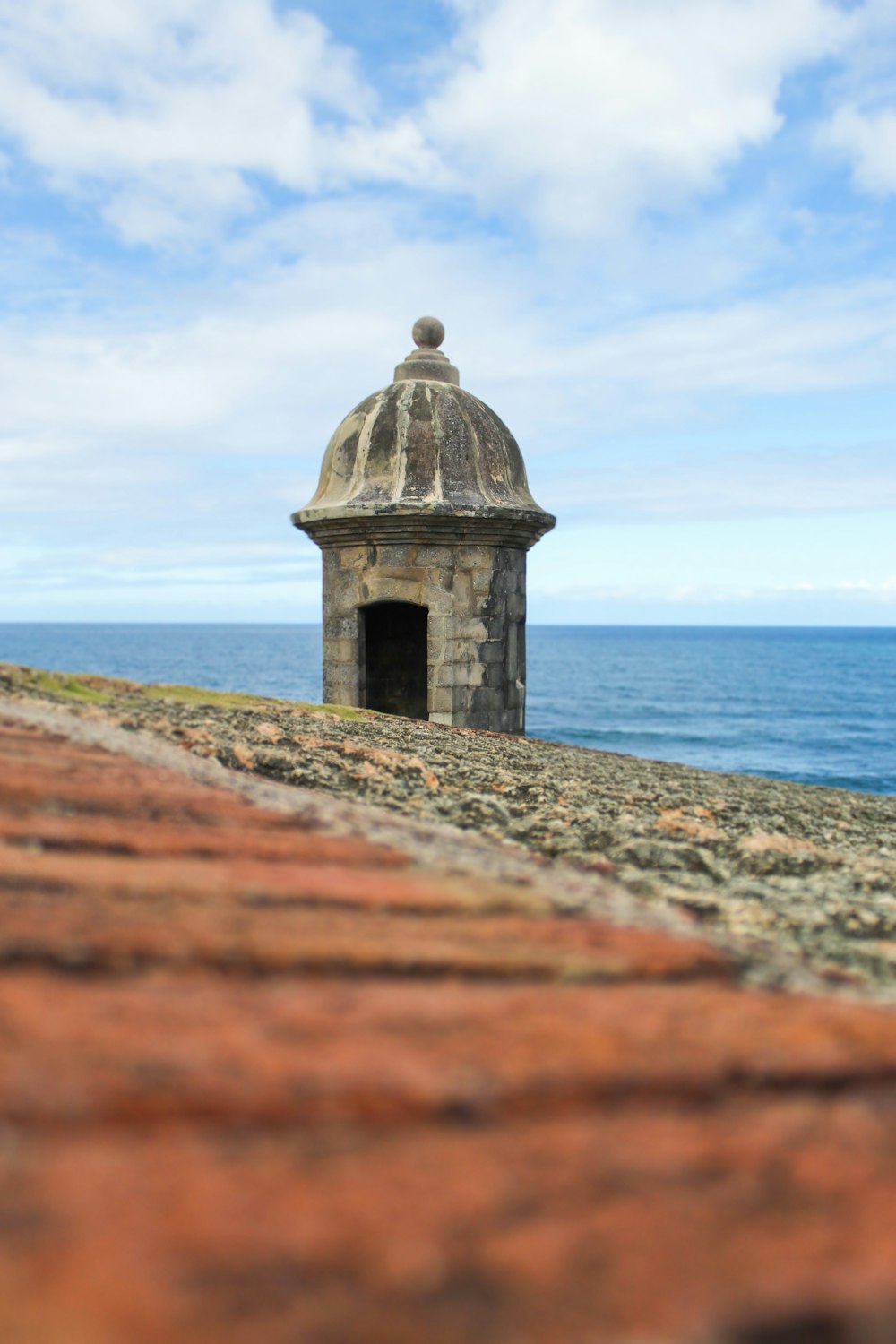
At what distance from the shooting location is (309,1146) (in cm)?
92

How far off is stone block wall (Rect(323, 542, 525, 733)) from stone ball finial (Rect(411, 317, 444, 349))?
6.76 feet

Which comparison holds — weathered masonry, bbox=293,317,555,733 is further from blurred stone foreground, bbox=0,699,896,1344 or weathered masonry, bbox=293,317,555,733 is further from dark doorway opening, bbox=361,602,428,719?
blurred stone foreground, bbox=0,699,896,1344

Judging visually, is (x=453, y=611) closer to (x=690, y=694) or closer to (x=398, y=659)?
(x=398, y=659)

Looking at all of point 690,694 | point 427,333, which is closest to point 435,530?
point 427,333

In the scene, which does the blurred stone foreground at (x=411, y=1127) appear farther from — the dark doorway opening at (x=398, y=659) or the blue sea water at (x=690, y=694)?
the blue sea water at (x=690, y=694)

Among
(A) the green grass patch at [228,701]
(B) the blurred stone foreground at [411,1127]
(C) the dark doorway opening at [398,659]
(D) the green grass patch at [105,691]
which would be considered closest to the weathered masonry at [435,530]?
(C) the dark doorway opening at [398,659]

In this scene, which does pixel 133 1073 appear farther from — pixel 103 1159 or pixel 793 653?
pixel 793 653

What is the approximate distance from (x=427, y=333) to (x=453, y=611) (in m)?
2.62

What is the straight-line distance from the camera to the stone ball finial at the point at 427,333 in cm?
962

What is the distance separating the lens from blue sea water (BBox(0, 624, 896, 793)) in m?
40.2

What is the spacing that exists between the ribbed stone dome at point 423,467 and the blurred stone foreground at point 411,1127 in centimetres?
731

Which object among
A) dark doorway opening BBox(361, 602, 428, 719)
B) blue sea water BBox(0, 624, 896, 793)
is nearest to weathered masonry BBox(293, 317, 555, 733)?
dark doorway opening BBox(361, 602, 428, 719)

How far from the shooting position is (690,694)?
6850 centimetres

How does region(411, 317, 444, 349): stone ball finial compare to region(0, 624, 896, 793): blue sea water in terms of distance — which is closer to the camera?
region(411, 317, 444, 349): stone ball finial
